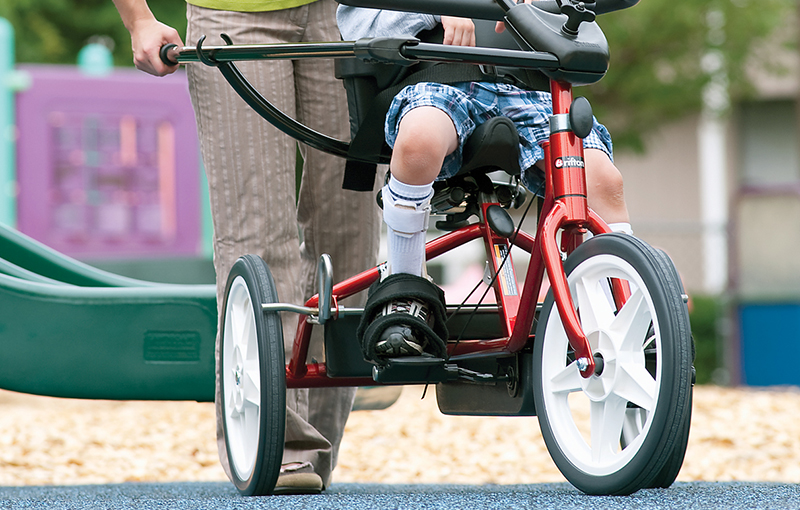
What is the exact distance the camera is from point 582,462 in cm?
181

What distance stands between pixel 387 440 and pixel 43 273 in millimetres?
1902

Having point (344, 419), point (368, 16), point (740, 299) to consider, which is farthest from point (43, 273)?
point (740, 299)

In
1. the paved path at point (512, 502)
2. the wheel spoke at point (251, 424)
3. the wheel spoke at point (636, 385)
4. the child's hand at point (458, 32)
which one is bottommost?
the paved path at point (512, 502)

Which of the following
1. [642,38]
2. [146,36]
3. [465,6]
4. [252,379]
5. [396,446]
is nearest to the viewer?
[465,6]

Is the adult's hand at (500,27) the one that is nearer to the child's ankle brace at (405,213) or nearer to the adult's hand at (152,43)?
the child's ankle brace at (405,213)

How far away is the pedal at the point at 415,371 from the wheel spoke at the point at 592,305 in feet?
1.15

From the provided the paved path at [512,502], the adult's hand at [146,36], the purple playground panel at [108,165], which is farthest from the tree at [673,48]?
the paved path at [512,502]

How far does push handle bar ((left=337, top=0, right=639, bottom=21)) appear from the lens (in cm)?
188

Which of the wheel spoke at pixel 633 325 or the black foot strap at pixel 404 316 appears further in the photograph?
the black foot strap at pixel 404 316

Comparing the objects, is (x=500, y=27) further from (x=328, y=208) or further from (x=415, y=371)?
(x=328, y=208)

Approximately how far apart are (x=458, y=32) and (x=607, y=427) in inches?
34.5

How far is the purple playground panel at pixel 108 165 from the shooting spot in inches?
304

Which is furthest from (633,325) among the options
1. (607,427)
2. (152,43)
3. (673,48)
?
(673,48)

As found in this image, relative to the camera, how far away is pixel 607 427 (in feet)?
5.81
